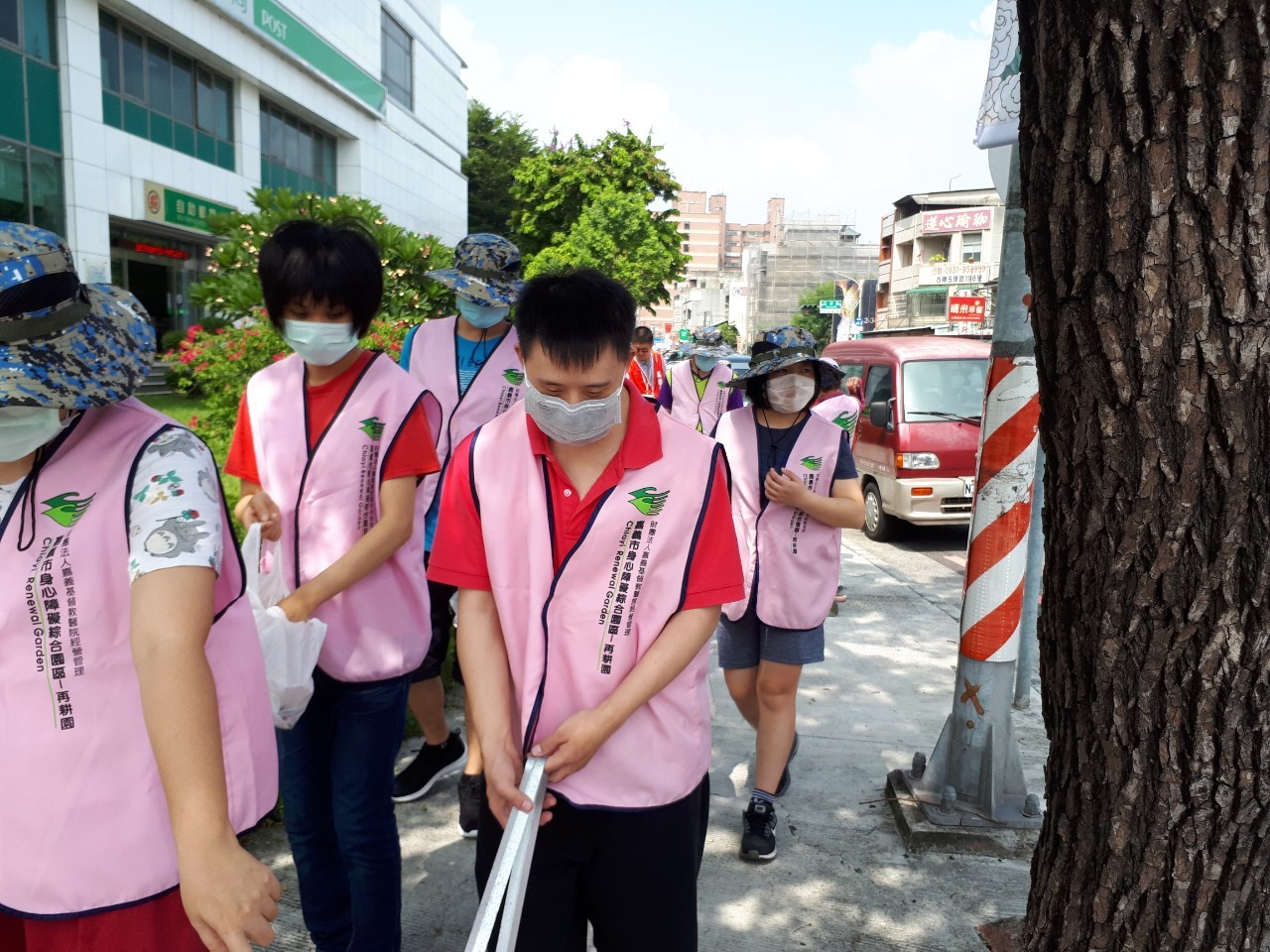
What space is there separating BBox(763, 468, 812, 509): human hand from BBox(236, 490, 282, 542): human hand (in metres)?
1.63

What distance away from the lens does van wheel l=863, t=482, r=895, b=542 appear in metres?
9.66

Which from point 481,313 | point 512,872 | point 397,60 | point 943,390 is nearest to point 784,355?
point 481,313

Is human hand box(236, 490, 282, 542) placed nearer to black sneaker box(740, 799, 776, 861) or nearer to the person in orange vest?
black sneaker box(740, 799, 776, 861)

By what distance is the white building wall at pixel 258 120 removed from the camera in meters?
17.3

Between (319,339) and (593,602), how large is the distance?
3.59 ft

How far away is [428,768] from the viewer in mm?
3732

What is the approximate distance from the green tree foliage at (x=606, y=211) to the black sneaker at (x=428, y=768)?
27.3 m

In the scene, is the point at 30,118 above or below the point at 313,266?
above

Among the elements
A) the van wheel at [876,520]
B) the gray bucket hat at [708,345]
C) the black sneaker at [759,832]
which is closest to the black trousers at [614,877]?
the black sneaker at [759,832]

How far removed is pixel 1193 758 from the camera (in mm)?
1631

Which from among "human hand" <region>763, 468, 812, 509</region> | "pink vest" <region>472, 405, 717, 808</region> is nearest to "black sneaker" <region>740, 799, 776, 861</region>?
"human hand" <region>763, 468, 812, 509</region>

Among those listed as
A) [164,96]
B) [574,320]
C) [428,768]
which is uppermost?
[164,96]

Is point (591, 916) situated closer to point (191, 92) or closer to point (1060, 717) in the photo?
point (1060, 717)

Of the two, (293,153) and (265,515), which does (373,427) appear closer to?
(265,515)
